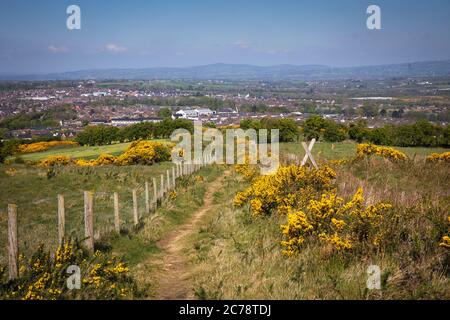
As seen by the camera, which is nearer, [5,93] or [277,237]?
[277,237]

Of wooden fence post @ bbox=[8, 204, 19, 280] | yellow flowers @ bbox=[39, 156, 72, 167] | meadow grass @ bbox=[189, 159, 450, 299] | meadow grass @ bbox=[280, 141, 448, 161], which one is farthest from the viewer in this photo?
yellow flowers @ bbox=[39, 156, 72, 167]

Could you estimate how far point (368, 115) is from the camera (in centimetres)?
11650

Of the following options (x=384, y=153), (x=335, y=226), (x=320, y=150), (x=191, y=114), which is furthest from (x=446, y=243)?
(x=191, y=114)

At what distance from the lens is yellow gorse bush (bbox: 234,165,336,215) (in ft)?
39.8

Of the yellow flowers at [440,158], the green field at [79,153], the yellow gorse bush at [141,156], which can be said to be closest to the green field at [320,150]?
the green field at [79,153]

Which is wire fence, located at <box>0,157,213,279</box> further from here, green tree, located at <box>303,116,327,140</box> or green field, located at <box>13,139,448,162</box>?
green tree, located at <box>303,116,327,140</box>

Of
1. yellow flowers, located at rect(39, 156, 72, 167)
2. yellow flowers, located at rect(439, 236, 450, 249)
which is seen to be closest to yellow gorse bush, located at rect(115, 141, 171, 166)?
yellow flowers, located at rect(39, 156, 72, 167)

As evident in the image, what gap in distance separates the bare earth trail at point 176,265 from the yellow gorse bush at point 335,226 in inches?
91.1

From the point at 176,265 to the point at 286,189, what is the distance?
4.81 m

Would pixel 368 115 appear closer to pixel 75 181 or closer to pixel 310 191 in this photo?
pixel 75 181

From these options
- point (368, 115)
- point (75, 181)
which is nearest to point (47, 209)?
point (75, 181)

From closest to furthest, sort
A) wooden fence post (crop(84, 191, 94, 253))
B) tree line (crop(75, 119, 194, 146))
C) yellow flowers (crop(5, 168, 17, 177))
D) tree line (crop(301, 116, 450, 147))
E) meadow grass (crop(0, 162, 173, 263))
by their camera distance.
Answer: wooden fence post (crop(84, 191, 94, 253)), meadow grass (crop(0, 162, 173, 263)), yellow flowers (crop(5, 168, 17, 177)), tree line (crop(301, 116, 450, 147)), tree line (crop(75, 119, 194, 146))

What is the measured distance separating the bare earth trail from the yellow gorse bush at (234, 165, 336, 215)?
212cm

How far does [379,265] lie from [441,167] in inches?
532
